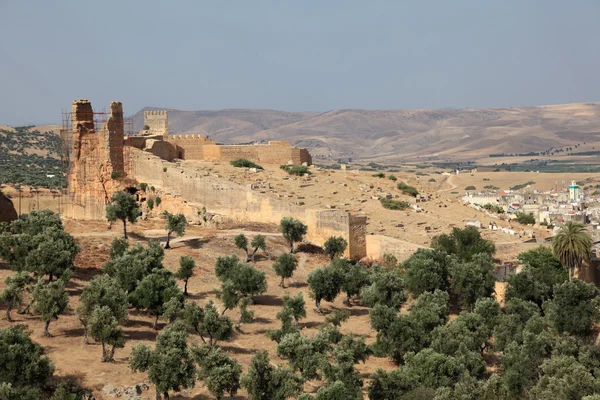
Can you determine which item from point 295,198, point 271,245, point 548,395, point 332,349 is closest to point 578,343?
point 548,395

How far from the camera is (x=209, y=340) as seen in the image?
2227 cm

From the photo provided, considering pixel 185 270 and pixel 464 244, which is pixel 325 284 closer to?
pixel 185 270

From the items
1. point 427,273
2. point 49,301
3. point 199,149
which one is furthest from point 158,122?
point 49,301

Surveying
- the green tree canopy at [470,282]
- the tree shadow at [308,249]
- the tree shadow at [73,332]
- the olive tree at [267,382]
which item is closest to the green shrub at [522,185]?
the tree shadow at [308,249]

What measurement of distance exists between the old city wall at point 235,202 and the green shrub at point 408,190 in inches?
400

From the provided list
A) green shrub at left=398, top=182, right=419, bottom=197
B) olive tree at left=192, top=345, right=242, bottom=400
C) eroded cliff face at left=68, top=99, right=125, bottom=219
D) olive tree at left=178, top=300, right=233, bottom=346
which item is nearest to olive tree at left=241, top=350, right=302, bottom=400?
olive tree at left=192, top=345, right=242, bottom=400

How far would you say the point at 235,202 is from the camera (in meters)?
35.8

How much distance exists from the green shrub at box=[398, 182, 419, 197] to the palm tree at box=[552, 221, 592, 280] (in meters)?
14.8

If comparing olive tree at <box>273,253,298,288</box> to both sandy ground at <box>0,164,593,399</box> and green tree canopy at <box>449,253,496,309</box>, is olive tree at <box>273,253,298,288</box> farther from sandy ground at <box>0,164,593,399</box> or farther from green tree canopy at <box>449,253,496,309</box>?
green tree canopy at <box>449,253,496,309</box>

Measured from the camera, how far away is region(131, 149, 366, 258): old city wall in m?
32.8

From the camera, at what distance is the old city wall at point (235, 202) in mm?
32781

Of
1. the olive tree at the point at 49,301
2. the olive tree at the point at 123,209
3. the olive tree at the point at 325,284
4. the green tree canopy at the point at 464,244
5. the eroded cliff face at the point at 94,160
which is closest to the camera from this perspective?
the olive tree at the point at 49,301

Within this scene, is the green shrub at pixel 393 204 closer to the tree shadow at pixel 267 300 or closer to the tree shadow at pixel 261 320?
the tree shadow at pixel 267 300

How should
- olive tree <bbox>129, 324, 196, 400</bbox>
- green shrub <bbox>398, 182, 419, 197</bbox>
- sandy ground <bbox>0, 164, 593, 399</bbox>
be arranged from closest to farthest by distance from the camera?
olive tree <bbox>129, 324, 196, 400</bbox>
sandy ground <bbox>0, 164, 593, 399</bbox>
green shrub <bbox>398, 182, 419, 197</bbox>
